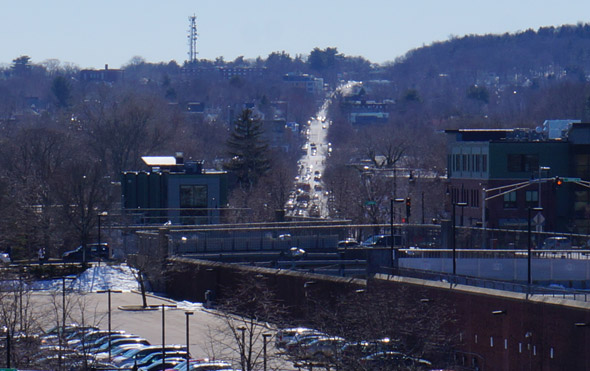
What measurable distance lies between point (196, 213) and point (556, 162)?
1740cm

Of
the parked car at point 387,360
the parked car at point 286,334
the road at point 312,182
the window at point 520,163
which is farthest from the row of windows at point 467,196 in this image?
the parked car at point 387,360

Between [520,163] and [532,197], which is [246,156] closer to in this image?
[520,163]

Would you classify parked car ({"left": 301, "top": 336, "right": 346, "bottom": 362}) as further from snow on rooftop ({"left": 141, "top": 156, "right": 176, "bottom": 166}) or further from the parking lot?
snow on rooftop ({"left": 141, "top": 156, "right": 176, "bottom": 166})

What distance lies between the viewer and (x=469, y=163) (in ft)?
199

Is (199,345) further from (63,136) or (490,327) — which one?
(63,136)

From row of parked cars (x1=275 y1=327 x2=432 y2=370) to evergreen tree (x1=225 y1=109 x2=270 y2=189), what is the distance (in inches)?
1860

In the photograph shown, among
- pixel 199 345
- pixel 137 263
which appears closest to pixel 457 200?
pixel 137 263

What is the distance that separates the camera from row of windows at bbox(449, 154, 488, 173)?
58.8 meters

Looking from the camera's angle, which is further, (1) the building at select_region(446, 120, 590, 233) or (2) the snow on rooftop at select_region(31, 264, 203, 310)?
(1) the building at select_region(446, 120, 590, 233)

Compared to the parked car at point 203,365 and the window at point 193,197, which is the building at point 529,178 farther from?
the parked car at point 203,365

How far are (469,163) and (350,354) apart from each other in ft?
130

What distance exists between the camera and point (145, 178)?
58750 millimetres

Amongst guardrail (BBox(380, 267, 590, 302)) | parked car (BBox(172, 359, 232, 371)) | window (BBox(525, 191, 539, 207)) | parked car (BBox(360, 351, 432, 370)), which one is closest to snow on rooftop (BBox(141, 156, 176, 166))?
window (BBox(525, 191, 539, 207))

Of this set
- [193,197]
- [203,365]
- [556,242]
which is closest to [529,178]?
[556,242]
